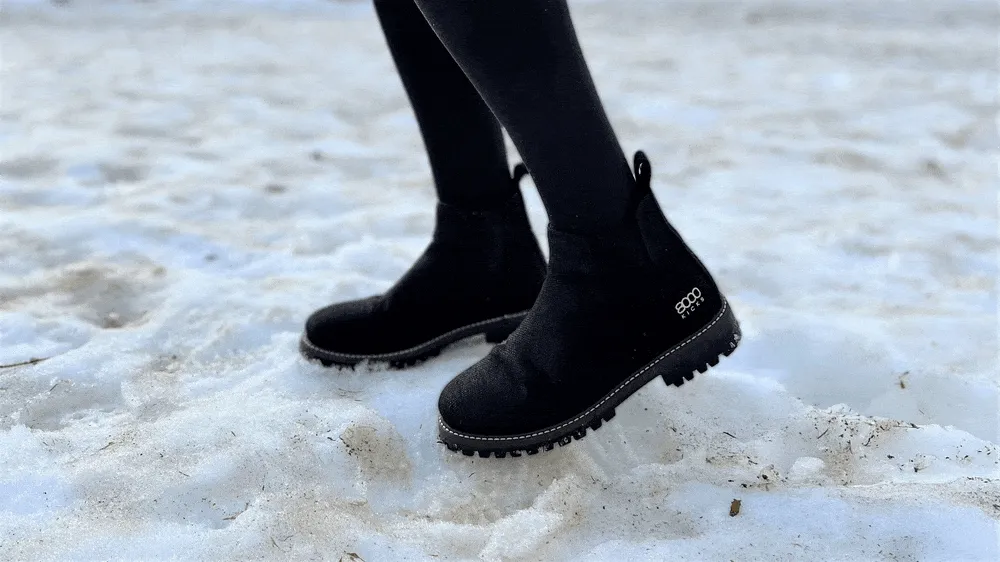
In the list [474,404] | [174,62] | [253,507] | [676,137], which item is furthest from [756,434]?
[174,62]

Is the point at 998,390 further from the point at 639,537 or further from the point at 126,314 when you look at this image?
the point at 126,314

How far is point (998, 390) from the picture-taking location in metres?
1.09

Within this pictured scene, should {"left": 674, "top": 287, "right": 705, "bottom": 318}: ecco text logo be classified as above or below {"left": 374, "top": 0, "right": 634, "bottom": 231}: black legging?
below

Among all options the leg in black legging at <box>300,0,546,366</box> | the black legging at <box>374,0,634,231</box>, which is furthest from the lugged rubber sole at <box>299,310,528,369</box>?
the black legging at <box>374,0,634,231</box>

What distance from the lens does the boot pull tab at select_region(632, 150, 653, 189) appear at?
36.0 inches

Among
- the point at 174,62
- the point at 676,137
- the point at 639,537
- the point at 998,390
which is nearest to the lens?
the point at 639,537

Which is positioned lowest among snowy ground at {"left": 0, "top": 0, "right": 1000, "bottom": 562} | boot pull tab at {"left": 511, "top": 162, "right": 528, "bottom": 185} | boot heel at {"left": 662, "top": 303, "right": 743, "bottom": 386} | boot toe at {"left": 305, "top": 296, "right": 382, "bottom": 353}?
snowy ground at {"left": 0, "top": 0, "right": 1000, "bottom": 562}

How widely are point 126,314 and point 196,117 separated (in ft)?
4.18

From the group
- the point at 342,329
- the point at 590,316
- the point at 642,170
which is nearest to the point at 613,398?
A: the point at 590,316

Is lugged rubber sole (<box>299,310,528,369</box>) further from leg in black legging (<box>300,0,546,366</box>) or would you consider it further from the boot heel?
the boot heel

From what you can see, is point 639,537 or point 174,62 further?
point 174,62

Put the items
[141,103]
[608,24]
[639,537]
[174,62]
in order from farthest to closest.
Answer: [608,24], [174,62], [141,103], [639,537]

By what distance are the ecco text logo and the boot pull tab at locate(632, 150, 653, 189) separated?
0.13 metres

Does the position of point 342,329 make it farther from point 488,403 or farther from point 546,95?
point 546,95
